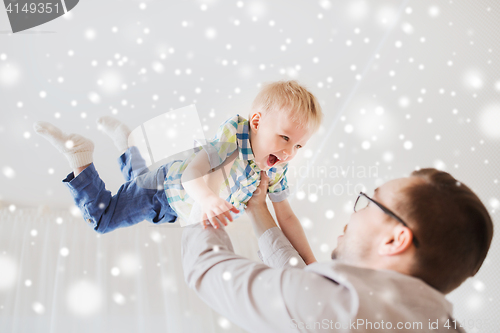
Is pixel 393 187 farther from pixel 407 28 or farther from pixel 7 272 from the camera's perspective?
pixel 7 272

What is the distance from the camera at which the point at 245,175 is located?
1.17 m

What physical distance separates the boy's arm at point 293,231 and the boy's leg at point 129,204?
0.43m

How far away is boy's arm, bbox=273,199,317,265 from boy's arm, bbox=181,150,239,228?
1.01 feet

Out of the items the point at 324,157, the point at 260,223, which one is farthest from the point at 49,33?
the point at 324,157

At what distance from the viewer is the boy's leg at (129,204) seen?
45.3 inches

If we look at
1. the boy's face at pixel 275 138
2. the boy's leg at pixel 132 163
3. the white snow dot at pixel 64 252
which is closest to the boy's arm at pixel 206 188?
the boy's face at pixel 275 138

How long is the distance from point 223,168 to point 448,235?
0.68 meters

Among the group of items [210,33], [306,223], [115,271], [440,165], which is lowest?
[115,271]

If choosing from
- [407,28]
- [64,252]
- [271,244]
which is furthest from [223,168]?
[64,252]

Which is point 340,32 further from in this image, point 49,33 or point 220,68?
point 49,33

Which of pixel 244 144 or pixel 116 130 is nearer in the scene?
pixel 244 144

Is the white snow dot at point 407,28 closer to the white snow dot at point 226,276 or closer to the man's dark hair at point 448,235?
the man's dark hair at point 448,235

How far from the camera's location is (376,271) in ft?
2.07

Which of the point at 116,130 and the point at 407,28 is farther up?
the point at 407,28
